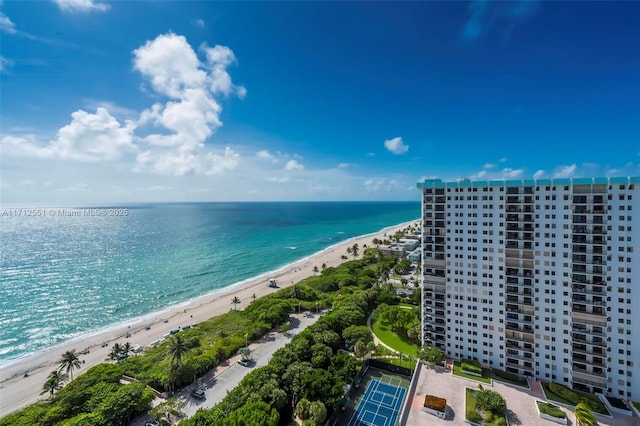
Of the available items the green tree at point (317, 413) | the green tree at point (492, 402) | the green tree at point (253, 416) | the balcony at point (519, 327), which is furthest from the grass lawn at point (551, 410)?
the green tree at point (253, 416)

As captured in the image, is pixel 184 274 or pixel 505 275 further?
pixel 184 274

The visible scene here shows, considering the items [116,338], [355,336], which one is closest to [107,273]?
[116,338]

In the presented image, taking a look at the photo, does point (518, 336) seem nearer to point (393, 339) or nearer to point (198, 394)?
point (393, 339)

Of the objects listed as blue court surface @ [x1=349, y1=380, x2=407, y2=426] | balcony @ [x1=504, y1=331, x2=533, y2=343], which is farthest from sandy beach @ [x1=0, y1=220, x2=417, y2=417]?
balcony @ [x1=504, y1=331, x2=533, y2=343]

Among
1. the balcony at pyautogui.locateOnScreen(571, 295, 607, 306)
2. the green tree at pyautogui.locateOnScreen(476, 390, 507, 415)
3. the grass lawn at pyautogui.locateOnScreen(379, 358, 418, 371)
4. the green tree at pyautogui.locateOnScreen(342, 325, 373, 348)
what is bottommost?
the grass lawn at pyautogui.locateOnScreen(379, 358, 418, 371)

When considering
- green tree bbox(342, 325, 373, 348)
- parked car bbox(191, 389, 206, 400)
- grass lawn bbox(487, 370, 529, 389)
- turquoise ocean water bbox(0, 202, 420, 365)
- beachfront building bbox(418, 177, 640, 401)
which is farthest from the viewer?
turquoise ocean water bbox(0, 202, 420, 365)

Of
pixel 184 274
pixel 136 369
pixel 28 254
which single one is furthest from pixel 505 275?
pixel 28 254

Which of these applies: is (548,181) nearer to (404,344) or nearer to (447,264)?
(447,264)

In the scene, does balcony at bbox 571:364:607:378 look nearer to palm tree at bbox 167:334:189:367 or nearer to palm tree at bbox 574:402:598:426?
palm tree at bbox 574:402:598:426
